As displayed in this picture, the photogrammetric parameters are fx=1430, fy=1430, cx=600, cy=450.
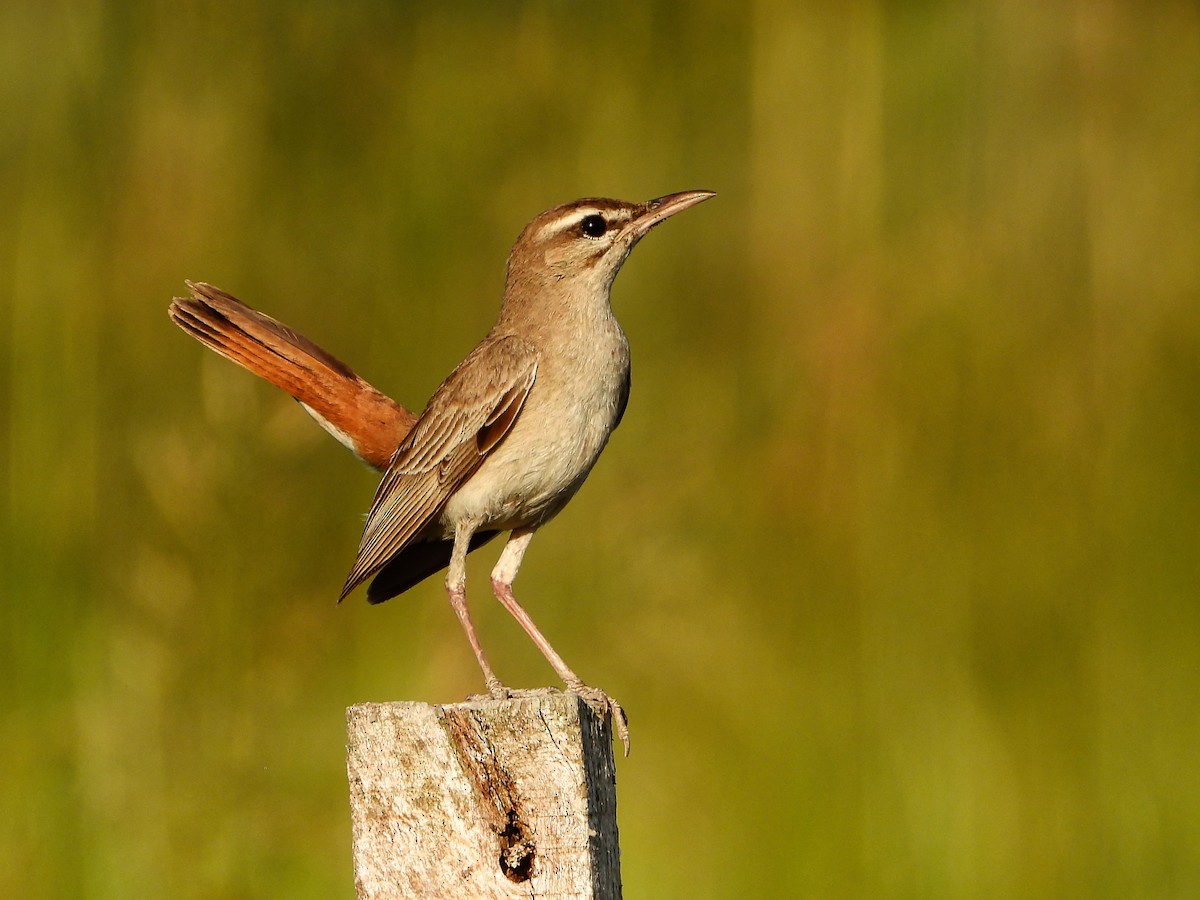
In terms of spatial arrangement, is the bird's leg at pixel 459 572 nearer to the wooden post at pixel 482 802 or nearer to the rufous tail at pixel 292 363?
the rufous tail at pixel 292 363

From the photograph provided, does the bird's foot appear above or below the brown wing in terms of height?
below

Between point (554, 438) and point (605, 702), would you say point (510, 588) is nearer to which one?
point (554, 438)

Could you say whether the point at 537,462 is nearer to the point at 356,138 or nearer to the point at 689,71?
the point at 356,138

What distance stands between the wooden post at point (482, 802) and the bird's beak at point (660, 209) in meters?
2.08

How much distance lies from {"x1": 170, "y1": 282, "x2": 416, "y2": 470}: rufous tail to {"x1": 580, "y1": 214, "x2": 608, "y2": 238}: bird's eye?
0.84m

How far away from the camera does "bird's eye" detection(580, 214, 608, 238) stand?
170 inches

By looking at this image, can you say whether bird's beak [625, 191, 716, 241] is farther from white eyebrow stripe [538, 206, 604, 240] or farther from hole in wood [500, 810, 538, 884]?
hole in wood [500, 810, 538, 884]

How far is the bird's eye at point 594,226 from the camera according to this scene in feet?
14.2

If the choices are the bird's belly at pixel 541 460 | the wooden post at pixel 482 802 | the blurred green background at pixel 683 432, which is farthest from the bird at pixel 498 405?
the wooden post at pixel 482 802

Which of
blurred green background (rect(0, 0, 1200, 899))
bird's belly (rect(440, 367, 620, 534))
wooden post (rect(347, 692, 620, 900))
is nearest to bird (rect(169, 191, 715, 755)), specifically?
bird's belly (rect(440, 367, 620, 534))

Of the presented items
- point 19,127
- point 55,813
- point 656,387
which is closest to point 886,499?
point 656,387

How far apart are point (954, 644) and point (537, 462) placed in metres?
1.71

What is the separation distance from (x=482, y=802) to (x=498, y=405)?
5.82ft

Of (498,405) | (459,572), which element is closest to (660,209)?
(498,405)
